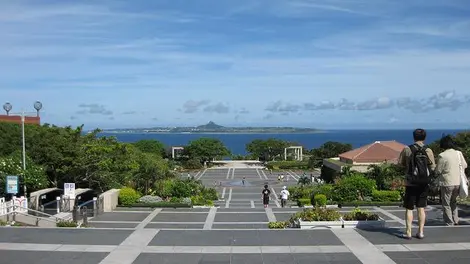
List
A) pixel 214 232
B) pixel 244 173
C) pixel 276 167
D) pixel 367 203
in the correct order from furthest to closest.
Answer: pixel 276 167 → pixel 244 173 → pixel 367 203 → pixel 214 232

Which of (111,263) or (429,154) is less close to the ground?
(429,154)

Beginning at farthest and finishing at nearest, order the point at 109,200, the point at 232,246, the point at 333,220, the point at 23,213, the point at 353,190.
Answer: the point at 353,190, the point at 109,200, the point at 23,213, the point at 333,220, the point at 232,246

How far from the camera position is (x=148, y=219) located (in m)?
20.9

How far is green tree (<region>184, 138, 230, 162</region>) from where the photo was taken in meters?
86.3

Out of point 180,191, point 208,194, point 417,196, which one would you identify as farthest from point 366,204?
point 417,196

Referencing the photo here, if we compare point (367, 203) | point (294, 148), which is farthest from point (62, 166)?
point (294, 148)

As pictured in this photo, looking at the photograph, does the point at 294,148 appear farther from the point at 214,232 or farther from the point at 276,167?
the point at 214,232

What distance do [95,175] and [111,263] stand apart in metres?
23.5

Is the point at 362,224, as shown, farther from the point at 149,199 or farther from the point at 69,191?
the point at 149,199

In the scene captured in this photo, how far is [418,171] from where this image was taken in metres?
8.55

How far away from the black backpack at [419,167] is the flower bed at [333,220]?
2158 mm

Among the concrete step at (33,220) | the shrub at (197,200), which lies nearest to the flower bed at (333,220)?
the concrete step at (33,220)

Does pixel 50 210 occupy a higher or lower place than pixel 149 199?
higher

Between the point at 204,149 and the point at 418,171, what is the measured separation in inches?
3082
